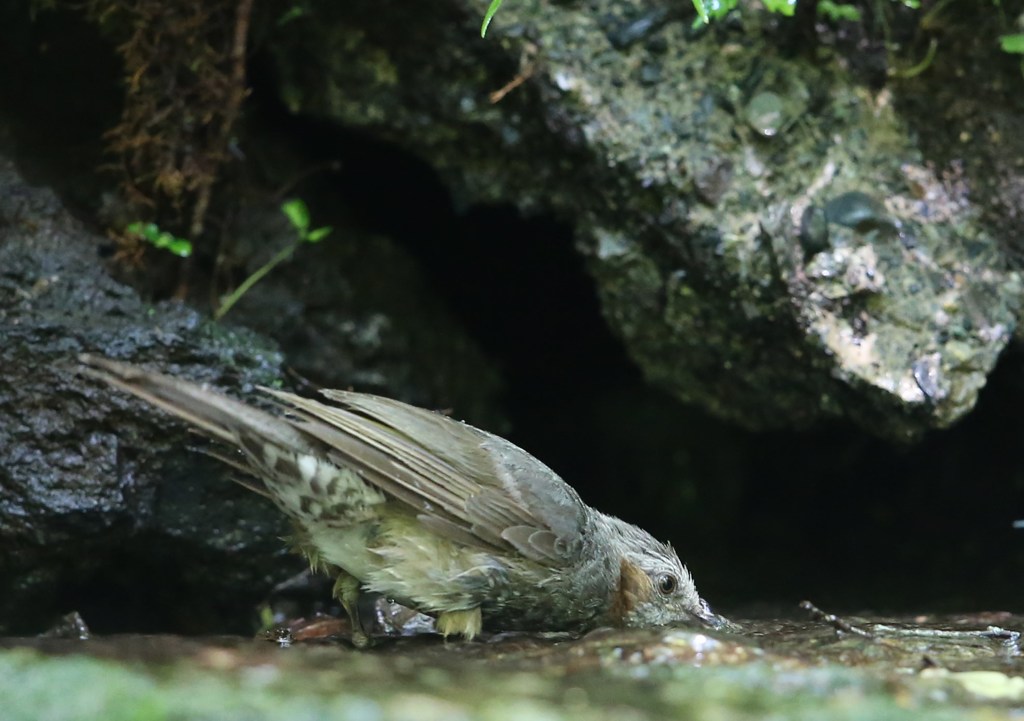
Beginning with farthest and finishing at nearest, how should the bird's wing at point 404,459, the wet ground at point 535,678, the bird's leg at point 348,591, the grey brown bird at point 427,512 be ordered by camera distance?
the bird's leg at point 348,591 → the grey brown bird at point 427,512 → the bird's wing at point 404,459 → the wet ground at point 535,678

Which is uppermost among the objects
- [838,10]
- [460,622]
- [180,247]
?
[838,10]

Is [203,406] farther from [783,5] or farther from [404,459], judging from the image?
[783,5]

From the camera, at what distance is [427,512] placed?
357cm

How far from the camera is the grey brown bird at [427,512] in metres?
3.46

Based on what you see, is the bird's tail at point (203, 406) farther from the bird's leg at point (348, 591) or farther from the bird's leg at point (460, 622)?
the bird's leg at point (460, 622)

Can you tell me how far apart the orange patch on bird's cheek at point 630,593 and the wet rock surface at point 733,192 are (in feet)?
3.85

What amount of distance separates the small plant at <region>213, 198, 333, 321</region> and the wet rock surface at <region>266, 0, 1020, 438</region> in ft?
2.18

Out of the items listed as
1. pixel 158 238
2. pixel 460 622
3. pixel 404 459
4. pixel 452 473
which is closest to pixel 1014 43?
pixel 452 473

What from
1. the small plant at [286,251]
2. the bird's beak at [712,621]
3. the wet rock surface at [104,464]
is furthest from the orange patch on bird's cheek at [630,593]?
the small plant at [286,251]

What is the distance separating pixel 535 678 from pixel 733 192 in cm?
250

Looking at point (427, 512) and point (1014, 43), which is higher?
Answer: point (1014, 43)

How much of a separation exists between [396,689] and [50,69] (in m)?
3.61

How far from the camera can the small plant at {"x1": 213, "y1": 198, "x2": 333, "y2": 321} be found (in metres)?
4.59

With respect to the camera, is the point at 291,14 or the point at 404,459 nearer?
the point at 404,459
